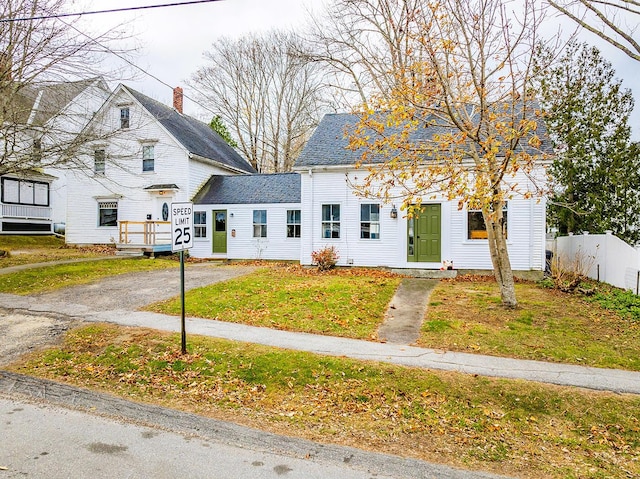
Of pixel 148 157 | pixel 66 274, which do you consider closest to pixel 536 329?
pixel 66 274

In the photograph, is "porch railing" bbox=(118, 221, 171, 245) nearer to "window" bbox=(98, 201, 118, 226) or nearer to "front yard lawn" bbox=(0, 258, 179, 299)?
"window" bbox=(98, 201, 118, 226)

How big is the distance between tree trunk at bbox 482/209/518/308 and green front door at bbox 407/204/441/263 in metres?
5.11

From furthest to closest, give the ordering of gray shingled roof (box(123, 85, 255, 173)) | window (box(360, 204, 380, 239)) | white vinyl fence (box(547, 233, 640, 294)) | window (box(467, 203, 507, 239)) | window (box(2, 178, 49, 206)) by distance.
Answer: window (box(2, 178, 49, 206)), gray shingled roof (box(123, 85, 255, 173)), window (box(360, 204, 380, 239)), window (box(467, 203, 507, 239)), white vinyl fence (box(547, 233, 640, 294))

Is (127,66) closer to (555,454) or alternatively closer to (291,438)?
(291,438)

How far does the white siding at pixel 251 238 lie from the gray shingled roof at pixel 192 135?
12.6ft

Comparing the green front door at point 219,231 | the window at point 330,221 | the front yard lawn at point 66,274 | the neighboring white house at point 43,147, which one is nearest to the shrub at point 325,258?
the window at point 330,221

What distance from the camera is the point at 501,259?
9.22 meters

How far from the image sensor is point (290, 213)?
1892cm

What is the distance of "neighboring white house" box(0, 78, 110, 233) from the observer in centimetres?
1178

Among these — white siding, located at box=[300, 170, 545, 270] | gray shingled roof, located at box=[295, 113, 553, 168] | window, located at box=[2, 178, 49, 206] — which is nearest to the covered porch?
white siding, located at box=[300, 170, 545, 270]

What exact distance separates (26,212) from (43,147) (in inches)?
690

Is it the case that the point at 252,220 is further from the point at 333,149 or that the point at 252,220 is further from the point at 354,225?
the point at 354,225

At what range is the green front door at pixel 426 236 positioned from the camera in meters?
14.6

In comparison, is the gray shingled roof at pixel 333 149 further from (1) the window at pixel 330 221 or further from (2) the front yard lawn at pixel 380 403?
(2) the front yard lawn at pixel 380 403
